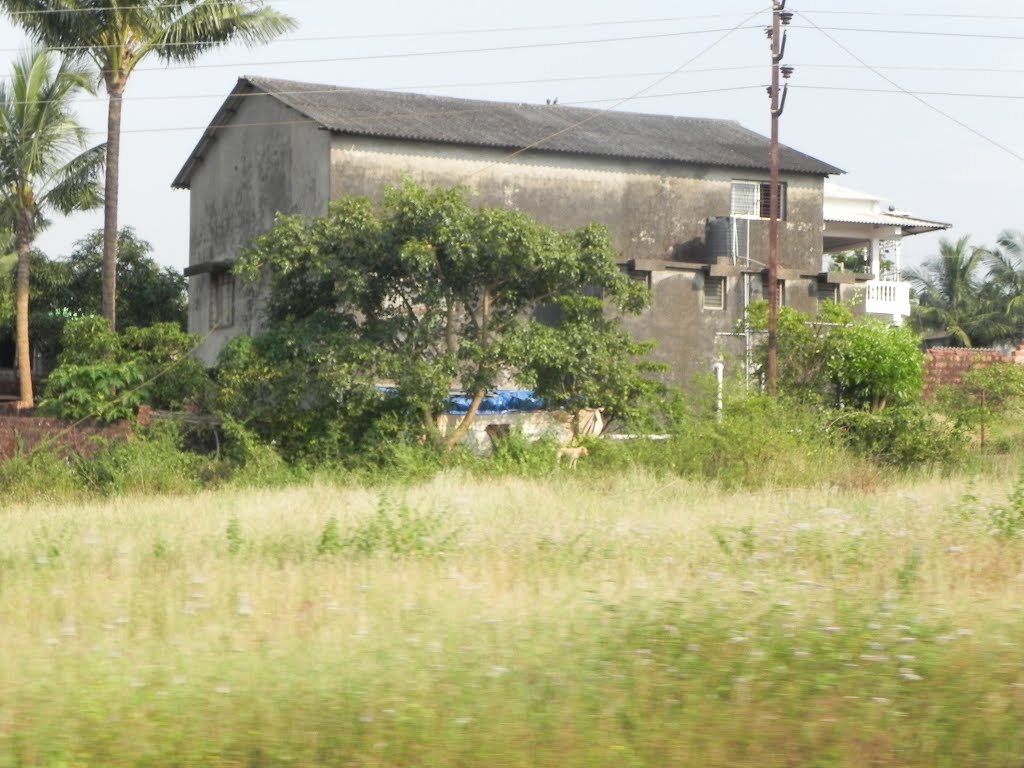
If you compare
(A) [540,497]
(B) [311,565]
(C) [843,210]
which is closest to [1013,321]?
(C) [843,210]

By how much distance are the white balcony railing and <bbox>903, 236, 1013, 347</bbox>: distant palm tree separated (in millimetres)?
18080

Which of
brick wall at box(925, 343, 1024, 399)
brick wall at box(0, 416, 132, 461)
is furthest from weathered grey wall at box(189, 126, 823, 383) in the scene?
brick wall at box(0, 416, 132, 461)

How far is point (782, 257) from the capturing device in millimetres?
32844

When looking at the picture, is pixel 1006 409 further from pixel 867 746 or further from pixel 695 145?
pixel 867 746

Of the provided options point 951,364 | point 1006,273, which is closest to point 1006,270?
point 1006,273

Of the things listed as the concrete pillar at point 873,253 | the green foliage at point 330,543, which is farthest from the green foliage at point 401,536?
the concrete pillar at point 873,253

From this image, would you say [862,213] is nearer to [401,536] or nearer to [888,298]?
[888,298]

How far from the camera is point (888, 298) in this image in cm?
3641

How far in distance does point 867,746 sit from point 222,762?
2.61m

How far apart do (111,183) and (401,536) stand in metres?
18.5

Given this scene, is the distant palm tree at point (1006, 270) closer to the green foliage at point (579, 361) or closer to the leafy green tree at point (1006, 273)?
the leafy green tree at point (1006, 273)

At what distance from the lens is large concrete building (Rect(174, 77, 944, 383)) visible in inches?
1124

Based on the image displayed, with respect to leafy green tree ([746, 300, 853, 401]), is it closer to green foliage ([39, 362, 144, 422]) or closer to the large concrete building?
the large concrete building

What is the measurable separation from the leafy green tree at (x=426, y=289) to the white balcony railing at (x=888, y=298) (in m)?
16.0
